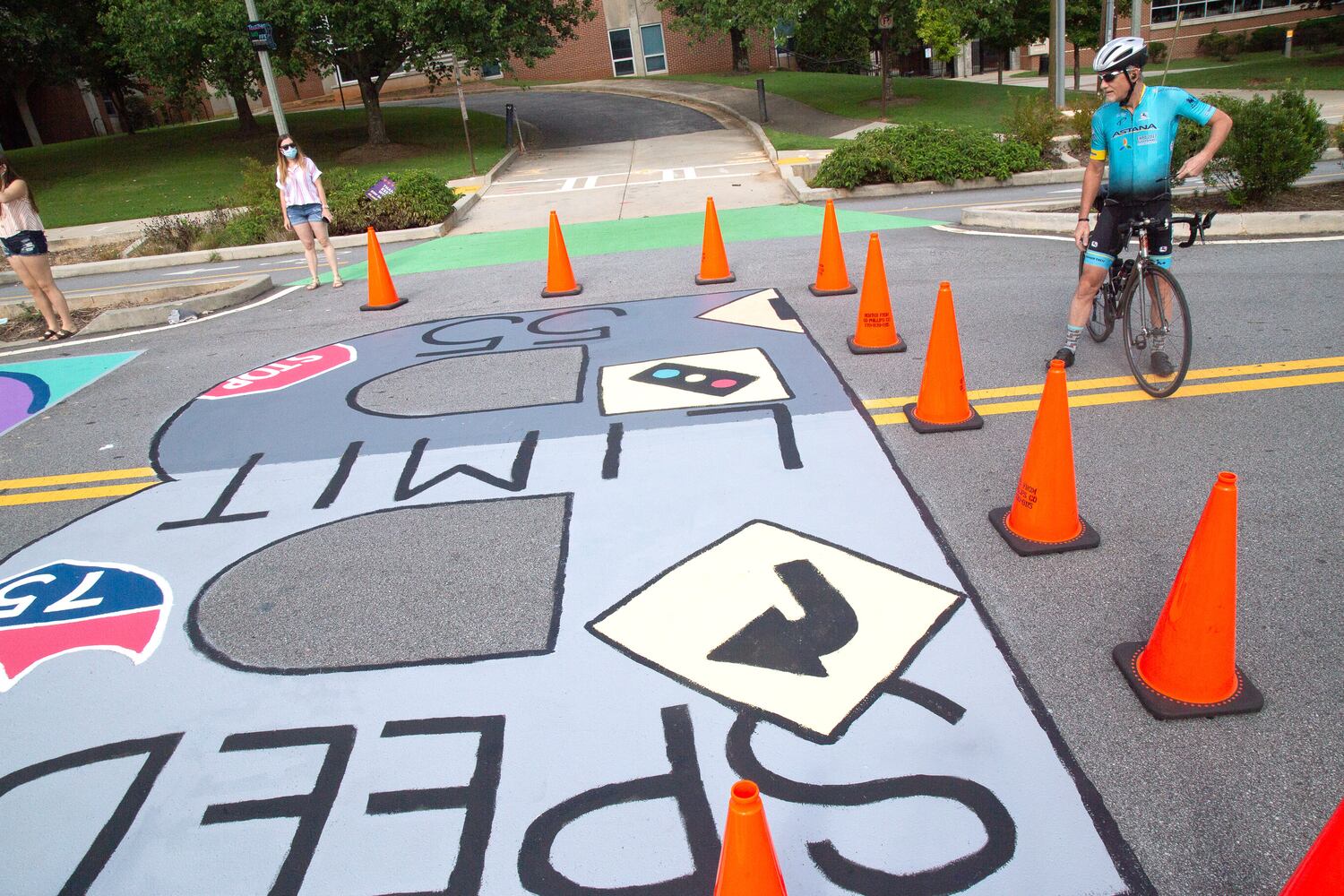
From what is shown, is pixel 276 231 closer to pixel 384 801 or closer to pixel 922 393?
pixel 922 393

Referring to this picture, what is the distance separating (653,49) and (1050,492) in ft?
164

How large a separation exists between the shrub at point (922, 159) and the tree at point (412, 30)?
11.0 m

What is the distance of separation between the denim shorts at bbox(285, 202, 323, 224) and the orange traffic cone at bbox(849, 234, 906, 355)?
666 cm

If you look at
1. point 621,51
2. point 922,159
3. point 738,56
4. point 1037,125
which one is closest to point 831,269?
point 922,159

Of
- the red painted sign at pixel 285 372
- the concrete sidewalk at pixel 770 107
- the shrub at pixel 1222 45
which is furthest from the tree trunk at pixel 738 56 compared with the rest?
the red painted sign at pixel 285 372

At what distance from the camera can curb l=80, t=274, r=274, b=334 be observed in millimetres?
9594

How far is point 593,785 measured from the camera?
2754 mm

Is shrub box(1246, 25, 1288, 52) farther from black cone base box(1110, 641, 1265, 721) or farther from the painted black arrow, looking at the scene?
the painted black arrow

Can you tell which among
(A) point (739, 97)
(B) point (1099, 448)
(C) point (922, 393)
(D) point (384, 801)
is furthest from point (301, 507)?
(A) point (739, 97)

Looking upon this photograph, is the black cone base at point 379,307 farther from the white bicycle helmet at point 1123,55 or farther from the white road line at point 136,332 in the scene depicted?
the white bicycle helmet at point 1123,55

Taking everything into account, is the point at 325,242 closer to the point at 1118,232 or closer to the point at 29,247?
the point at 29,247

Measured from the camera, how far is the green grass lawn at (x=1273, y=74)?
2522cm

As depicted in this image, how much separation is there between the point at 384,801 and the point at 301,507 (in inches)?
95.4

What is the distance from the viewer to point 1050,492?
3.77 metres
